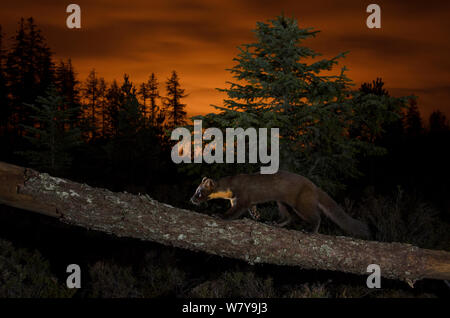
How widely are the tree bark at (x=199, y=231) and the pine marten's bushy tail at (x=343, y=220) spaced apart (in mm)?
894

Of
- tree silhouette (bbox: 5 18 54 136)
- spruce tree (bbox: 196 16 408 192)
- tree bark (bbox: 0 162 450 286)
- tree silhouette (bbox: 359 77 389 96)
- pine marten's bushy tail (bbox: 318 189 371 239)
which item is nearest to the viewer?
tree bark (bbox: 0 162 450 286)

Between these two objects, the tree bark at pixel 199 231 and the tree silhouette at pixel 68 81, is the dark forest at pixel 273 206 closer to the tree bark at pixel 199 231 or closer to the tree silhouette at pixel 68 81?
the tree bark at pixel 199 231

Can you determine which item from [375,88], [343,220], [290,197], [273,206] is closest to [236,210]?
[290,197]

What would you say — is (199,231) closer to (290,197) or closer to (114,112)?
(290,197)

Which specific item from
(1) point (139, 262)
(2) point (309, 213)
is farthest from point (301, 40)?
(1) point (139, 262)

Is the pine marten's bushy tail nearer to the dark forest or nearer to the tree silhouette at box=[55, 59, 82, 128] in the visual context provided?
the dark forest

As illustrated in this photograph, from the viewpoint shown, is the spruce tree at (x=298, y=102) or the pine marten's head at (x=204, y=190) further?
the spruce tree at (x=298, y=102)

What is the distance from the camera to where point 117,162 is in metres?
19.9

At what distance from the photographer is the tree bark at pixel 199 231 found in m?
4.06

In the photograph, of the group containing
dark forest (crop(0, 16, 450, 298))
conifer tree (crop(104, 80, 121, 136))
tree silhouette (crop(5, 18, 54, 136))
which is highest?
tree silhouette (crop(5, 18, 54, 136))

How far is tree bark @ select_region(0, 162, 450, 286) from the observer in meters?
4.06

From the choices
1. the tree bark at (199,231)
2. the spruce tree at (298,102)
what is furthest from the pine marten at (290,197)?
the spruce tree at (298,102)

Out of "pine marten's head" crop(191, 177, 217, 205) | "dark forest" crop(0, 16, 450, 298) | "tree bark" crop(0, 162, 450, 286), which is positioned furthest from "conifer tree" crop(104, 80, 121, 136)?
A: "tree bark" crop(0, 162, 450, 286)
